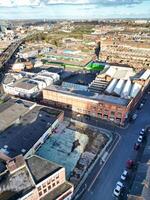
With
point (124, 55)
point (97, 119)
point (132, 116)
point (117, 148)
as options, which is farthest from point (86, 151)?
point (124, 55)

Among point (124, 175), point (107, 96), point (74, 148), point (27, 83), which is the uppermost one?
point (107, 96)

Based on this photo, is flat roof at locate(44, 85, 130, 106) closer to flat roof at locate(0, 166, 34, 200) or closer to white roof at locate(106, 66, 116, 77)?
white roof at locate(106, 66, 116, 77)

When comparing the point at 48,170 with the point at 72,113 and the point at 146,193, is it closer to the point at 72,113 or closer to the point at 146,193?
the point at 146,193

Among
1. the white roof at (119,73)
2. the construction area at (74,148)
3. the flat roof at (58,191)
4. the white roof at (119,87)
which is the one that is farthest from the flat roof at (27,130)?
the white roof at (119,73)

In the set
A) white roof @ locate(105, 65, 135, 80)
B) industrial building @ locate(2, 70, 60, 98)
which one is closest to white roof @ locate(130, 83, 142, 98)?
white roof @ locate(105, 65, 135, 80)

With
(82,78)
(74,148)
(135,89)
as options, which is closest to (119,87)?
(135,89)

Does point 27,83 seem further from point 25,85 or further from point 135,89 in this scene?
point 135,89

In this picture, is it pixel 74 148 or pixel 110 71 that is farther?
pixel 110 71
